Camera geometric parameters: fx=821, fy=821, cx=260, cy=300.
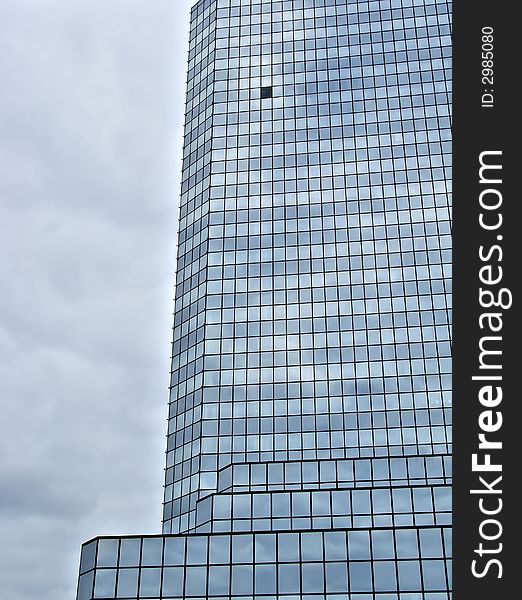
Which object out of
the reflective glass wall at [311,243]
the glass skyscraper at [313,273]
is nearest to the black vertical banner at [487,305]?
the glass skyscraper at [313,273]

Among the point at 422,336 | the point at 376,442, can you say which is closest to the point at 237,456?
the point at 376,442

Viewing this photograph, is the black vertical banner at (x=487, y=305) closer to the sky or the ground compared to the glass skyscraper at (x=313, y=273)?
closer to the ground

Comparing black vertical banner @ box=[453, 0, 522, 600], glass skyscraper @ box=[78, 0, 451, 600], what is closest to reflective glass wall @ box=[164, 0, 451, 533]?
glass skyscraper @ box=[78, 0, 451, 600]

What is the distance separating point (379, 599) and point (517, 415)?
36.9 m

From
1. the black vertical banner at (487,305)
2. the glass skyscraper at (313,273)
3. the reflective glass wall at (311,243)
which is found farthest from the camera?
the reflective glass wall at (311,243)

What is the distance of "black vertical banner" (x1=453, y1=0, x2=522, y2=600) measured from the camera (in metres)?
22.7

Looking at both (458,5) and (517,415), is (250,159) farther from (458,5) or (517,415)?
(517,415)

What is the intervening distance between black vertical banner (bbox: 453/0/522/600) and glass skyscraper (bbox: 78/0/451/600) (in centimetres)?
6140

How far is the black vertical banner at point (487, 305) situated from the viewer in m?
22.7

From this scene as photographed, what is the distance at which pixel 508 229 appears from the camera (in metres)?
25.0

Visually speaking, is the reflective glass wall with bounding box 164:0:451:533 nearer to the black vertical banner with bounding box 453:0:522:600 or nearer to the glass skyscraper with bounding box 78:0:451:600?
Result: the glass skyscraper with bounding box 78:0:451:600

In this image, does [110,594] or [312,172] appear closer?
[110,594]

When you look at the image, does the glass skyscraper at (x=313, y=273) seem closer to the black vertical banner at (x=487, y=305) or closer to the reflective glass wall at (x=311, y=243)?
the reflective glass wall at (x=311, y=243)

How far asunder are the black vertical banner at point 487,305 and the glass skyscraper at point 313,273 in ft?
201
